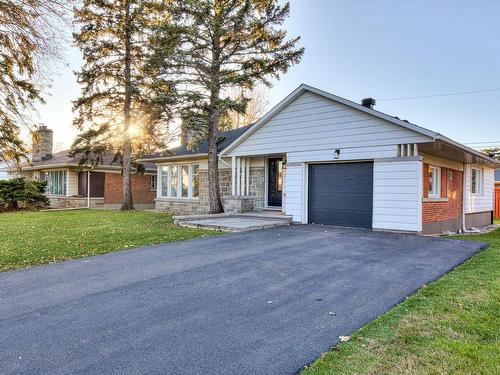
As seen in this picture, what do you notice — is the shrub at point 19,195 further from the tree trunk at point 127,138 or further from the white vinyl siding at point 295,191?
the white vinyl siding at point 295,191

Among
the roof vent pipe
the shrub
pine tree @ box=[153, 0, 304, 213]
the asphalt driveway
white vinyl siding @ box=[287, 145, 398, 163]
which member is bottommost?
the asphalt driveway

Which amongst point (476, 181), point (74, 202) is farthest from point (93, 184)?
point (476, 181)

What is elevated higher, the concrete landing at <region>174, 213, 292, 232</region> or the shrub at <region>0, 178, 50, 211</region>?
the shrub at <region>0, 178, 50, 211</region>

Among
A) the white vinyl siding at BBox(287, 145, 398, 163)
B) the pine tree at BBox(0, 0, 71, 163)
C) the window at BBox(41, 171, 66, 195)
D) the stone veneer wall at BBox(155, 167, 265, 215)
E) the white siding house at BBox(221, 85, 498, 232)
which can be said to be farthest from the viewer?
the window at BBox(41, 171, 66, 195)

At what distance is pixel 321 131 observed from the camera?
472 inches

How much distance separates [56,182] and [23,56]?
1827 cm

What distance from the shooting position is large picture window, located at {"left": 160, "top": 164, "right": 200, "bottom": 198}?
18.5 meters

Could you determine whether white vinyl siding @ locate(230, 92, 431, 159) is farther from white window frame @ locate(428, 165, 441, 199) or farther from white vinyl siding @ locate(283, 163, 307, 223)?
white window frame @ locate(428, 165, 441, 199)

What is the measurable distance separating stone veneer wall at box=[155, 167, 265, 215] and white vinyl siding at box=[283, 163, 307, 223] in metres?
2.67

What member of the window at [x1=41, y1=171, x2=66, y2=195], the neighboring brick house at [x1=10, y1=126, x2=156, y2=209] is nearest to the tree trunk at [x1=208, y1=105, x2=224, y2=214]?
the neighboring brick house at [x1=10, y1=126, x2=156, y2=209]

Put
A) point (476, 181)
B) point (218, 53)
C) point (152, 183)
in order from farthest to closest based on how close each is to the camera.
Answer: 1. point (152, 183)
2. point (476, 181)
3. point (218, 53)

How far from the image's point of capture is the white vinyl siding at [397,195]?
9.84 m

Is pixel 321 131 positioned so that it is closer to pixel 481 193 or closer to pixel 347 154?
pixel 347 154

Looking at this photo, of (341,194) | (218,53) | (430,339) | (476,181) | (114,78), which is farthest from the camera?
(114,78)
